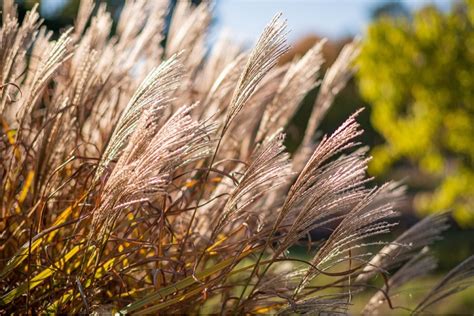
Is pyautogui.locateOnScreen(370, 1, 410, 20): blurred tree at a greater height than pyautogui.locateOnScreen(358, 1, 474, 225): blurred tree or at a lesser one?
greater

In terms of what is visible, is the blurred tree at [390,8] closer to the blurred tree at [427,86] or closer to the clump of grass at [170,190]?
the blurred tree at [427,86]

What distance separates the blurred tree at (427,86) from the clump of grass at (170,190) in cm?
897

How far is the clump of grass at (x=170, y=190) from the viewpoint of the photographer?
1542mm

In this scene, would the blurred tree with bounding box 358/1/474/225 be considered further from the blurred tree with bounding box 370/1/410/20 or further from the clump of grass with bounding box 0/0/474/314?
the blurred tree with bounding box 370/1/410/20

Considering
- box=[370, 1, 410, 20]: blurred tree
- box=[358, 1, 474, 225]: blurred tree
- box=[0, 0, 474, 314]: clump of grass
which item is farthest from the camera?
box=[370, 1, 410, 20]: blurred tree

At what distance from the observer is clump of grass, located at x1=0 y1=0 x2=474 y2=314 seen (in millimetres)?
1542

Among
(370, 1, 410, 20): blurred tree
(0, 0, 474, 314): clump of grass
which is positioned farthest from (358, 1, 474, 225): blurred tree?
(370, 1, 410, 20): blurred tree

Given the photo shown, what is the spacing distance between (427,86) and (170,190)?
10.3 meters

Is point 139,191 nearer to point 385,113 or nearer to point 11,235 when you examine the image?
point 11,235

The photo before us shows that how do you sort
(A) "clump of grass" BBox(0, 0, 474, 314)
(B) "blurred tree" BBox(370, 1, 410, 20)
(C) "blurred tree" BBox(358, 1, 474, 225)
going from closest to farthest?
1. (A) "clump of grass" BBox(0, 0, 474, 314)
2. (C) "blurred tree" BBox(358, 1, 474, 225)
3. (B) "blurred tree" BBox(370, 1, 410, 20)

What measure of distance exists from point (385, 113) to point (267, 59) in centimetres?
1049

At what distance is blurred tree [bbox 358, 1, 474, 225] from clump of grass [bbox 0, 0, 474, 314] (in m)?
8.97

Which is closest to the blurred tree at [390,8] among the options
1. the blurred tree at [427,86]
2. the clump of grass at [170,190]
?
the blurred tree at [427,86]

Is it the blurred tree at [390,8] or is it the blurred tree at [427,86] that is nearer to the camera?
the blurred tree at [427,86]
